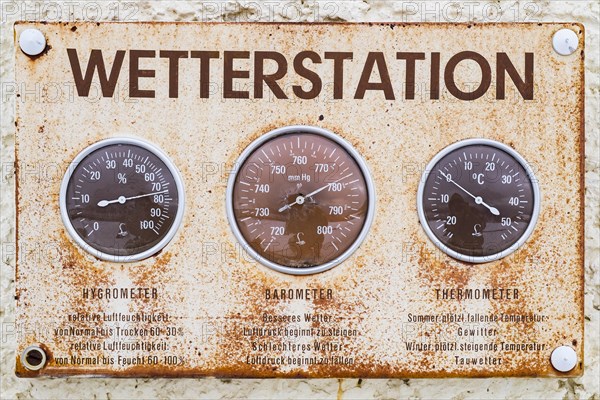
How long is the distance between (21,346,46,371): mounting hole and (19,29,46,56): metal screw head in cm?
62

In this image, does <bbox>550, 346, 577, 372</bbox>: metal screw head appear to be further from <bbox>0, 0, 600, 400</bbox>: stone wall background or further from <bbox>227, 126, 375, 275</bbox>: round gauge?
<bbox>227, 126, 375, 275</bbox>: round gauge

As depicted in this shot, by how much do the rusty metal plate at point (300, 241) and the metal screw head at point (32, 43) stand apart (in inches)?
0.8

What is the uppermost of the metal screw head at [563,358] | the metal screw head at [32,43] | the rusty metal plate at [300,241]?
the metal screw head at [32,43]

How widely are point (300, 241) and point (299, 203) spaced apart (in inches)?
3.1

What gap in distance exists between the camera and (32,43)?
1.38m

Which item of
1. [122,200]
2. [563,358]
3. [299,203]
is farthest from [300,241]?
[563,358]

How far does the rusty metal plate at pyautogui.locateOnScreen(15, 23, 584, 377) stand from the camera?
1.38 meters

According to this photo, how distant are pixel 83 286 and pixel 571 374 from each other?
40.9 inches

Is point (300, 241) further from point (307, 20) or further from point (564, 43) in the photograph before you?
point (564, 43)

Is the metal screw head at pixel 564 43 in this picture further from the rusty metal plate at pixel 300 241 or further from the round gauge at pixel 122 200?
the round gauge at pixel 122 200

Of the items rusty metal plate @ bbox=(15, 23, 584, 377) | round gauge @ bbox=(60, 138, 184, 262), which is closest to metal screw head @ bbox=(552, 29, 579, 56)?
rusty metal plate @ bbox=(15, 23, 584, 377)

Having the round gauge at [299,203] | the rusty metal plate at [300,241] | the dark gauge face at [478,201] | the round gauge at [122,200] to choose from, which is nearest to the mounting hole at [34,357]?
the rusty metal plate at [300,241]

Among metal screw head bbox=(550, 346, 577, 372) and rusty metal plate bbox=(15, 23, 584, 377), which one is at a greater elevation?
rusty metal plate bbox=(15, 23, 584, 377)

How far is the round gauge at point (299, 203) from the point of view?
4.51 feet
